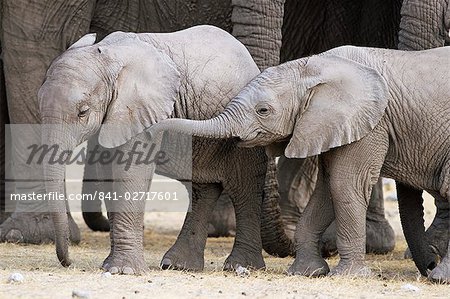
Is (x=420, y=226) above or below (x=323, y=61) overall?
below

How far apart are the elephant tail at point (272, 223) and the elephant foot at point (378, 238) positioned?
110cm

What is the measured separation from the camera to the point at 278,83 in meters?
9.26

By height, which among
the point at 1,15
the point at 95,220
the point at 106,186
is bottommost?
the point at 95,220

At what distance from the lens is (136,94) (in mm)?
9109

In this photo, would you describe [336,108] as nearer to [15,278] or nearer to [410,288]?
[410,288]

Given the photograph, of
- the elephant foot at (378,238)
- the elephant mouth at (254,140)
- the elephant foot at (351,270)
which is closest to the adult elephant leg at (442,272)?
the elephant foot at (351,270)

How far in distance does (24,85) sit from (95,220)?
207 centimetres

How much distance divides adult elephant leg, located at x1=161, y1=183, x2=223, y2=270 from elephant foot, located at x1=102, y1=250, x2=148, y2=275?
458 mm

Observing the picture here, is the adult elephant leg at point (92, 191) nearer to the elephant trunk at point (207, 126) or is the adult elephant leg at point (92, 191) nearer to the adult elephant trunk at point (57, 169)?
the elephant trunk at point (207, 126)

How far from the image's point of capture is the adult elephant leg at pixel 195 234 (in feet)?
31.5

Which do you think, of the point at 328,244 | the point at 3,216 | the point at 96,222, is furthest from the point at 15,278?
the point at 96,222

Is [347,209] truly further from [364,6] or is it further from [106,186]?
[364,6]

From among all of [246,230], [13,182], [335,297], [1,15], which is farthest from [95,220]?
[335,297]

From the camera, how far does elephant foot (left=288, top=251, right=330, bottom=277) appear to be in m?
9.38
